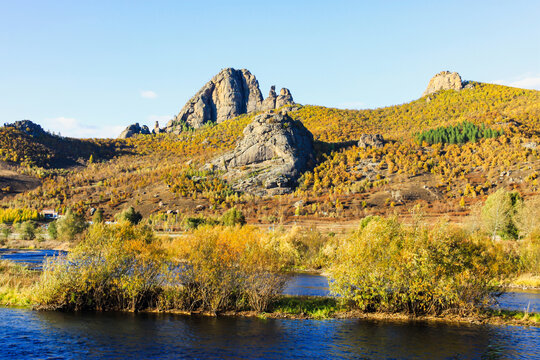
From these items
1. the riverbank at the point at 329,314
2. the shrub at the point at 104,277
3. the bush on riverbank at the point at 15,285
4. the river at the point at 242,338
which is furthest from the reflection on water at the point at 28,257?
the river at the point at 242,338

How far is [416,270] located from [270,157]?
456ft


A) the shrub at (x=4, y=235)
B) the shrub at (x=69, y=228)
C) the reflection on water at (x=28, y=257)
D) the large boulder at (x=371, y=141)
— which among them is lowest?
the reflection on water at (x=28, y=257)

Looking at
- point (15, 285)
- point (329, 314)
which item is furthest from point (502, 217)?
point (15, 285)

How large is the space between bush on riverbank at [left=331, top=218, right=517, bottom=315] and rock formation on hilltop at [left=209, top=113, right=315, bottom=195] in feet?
377

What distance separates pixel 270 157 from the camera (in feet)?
540

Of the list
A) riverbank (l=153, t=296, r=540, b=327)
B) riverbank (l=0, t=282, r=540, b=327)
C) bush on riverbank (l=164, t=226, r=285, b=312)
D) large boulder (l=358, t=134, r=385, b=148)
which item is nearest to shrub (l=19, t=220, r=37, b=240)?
riverbank (l=0, t=282, r=540, b=327)

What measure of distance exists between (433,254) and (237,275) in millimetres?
13275

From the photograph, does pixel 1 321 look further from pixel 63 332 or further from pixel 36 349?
pixel 36 349

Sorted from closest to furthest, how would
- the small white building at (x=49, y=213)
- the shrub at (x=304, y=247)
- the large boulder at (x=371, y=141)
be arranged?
the shrub at (x=304, y=247) → the small white building at (x=49, y=213) → the large boulder at (x=371, y=141)

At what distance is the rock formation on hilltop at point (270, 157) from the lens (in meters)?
150

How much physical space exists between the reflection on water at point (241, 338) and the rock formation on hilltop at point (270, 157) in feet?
385

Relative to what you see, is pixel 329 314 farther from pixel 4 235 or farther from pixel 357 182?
pixel 357 182

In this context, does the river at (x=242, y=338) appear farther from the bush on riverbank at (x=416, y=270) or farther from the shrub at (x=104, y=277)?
the bush on riverbank at (x=416, y=270)

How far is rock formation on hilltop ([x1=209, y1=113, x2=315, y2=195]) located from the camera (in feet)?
491
